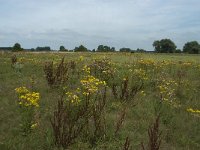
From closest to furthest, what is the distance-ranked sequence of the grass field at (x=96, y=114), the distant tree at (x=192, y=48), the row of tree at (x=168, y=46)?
the grass field at (x=96, y=114) < the distant tree at (x=192, y=48) < the row of tree at (x=168, y=46)

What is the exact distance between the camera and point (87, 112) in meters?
8.72

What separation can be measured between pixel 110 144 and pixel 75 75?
6.51 m

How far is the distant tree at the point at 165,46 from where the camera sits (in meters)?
72.2

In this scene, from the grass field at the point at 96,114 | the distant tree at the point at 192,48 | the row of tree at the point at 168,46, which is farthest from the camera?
the row of tree at the point at 168,46

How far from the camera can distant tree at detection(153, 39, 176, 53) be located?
72.2 metres

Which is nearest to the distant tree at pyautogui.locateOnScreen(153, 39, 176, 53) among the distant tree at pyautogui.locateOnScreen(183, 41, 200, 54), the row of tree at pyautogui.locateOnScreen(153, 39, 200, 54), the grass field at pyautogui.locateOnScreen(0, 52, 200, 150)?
the row of tree at pyautogui.locateOnScreen(153, 39, 200, 54)

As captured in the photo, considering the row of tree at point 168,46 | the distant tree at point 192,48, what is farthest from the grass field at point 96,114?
the row of tree at point 168,46

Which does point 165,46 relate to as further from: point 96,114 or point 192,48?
point 96,114

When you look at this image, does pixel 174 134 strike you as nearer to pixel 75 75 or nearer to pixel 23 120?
pixel 23 120

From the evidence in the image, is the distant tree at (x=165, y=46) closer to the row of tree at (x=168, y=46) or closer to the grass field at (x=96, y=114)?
the row of tree at (x=168, y=46)

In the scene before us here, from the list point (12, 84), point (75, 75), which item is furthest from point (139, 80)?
point (12, 84)

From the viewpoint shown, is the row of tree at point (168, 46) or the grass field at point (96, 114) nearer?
the grass field at point (96, 114)

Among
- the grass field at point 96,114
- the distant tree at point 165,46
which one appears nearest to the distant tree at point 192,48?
the distant tree at point 165,46

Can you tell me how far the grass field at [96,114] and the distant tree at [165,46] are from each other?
58373 mm
